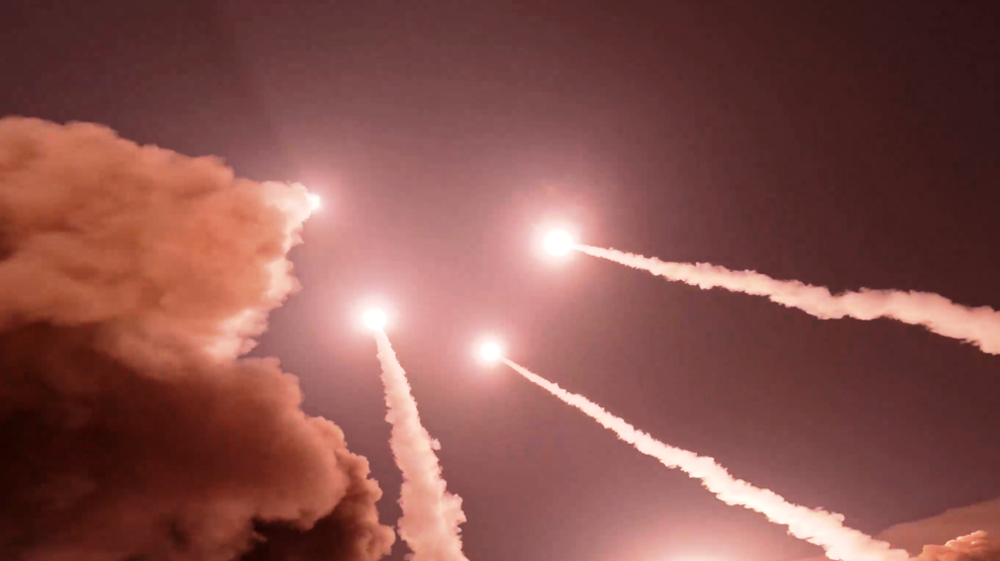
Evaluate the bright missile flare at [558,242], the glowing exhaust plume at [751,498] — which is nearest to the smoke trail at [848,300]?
the bright missile flare at [558,242]

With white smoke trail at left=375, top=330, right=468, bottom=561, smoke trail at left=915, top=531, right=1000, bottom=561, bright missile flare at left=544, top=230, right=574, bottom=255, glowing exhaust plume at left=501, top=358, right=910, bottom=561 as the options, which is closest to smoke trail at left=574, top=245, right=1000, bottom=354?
bright missile flare at left=544, top=230, right=574, bottom=255

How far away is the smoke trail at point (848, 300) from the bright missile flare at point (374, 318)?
5.45m

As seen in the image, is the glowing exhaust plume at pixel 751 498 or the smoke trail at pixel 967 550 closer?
the smoke trail at pixel 967 550

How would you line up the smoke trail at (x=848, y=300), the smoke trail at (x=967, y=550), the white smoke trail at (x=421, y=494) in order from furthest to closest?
the smoke trail at (x=967, y=550) → the white smoke trail at (x=421, y=494) → the smoke trail at (x=848, y=300)

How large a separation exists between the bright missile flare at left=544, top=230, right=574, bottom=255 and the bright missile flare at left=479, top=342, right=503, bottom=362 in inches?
131

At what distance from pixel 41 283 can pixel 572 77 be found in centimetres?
1285

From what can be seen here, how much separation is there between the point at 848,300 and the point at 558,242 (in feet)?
25.1

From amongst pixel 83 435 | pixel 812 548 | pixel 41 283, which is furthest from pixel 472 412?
pixel 812 548

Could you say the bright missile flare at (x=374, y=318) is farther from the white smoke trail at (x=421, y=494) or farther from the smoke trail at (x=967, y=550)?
the smoke trail at (x=967, y=550)

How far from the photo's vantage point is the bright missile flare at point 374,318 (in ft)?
44.5

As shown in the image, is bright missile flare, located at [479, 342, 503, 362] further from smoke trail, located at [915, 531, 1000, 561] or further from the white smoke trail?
smoke trail, located at [915, 531, 1000, 561]

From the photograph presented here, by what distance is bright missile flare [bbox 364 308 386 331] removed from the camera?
44.5 ft

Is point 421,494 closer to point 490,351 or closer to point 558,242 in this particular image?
point 490,351

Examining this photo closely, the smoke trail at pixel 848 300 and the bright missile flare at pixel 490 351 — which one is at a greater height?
the smoke trail at pixel 848 300
